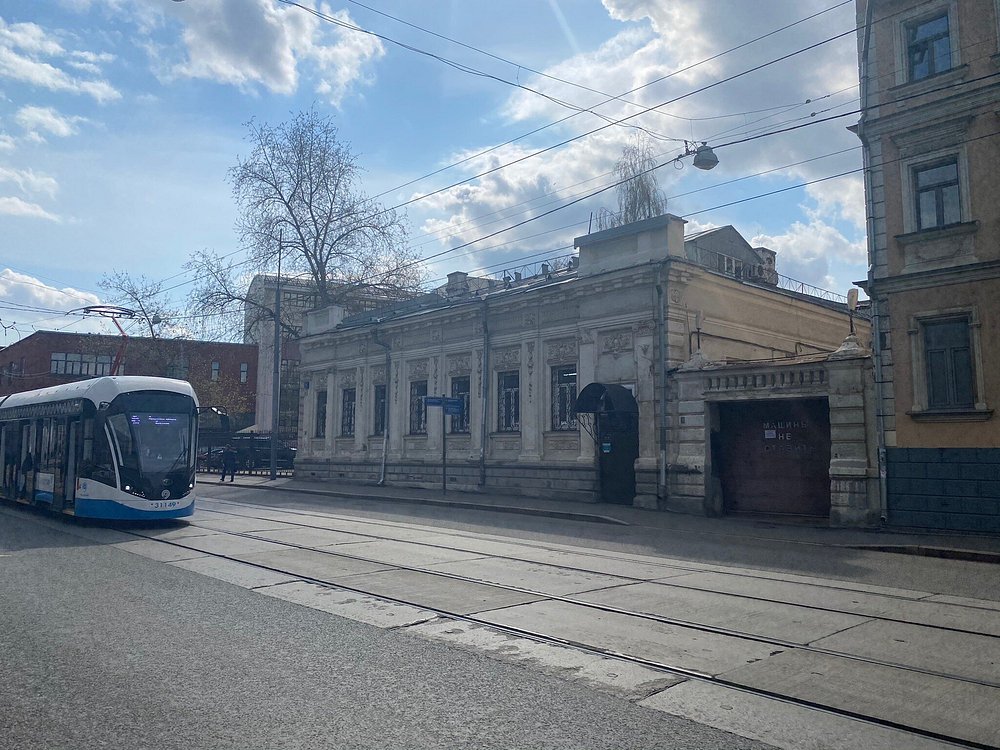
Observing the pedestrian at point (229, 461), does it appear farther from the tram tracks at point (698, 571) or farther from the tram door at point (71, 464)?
the tram tracks at point (698, 571)

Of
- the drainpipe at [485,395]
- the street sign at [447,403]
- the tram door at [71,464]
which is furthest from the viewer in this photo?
the drainpipe at [485,395]

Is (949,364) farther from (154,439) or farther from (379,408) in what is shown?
(379,408)

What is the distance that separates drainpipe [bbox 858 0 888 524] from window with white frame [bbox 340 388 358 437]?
865 inches

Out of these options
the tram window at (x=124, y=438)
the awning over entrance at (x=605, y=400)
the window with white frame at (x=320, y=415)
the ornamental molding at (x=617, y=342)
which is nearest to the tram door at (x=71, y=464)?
the tram window at (x=124, y=438)

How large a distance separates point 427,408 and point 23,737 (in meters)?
24.8

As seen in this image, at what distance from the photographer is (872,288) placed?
57.1 ft

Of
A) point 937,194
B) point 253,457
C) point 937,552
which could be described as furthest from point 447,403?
point 253,457

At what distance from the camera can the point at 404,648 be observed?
22.1 ft

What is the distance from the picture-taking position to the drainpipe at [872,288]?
16844mm

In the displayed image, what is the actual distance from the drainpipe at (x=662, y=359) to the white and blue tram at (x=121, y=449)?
11.4 meters

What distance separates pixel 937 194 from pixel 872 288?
2296 millimetres

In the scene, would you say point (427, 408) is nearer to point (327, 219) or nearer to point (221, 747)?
point (327, 219)

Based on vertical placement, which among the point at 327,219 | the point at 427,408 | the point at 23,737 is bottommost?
the point at 23,737

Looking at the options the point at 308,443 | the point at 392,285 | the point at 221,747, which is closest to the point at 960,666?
the point at 221,747
